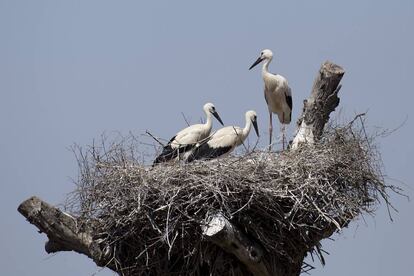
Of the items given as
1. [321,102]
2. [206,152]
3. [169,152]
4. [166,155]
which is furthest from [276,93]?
[166,155]

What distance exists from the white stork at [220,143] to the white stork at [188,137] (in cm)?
12

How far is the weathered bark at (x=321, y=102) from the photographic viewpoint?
10.6 m

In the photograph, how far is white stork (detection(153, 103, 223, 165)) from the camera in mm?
10680

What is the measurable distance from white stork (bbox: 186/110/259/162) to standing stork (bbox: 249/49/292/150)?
1842mm

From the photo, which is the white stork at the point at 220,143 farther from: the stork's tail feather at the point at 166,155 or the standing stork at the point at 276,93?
the standing stork at the point at 276,93

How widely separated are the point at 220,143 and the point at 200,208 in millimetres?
2674

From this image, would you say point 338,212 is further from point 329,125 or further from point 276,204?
point 329,125

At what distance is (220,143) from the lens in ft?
37.3

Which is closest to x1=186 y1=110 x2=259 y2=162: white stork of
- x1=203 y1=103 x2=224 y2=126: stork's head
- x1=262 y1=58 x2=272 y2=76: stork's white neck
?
x1=203 y1=103 x2=224 y2=126: stork's head

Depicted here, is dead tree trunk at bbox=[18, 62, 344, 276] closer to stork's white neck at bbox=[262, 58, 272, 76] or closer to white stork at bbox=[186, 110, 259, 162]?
white stork at bbox=[186, 110, 259, 162]

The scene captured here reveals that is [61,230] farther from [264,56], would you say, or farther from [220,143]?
[264,56]

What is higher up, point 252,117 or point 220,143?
point 252,117

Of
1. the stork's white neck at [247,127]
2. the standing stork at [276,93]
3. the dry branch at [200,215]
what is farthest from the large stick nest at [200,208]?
the standing stork at [276,93]

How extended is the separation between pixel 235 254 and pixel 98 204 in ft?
4.27
